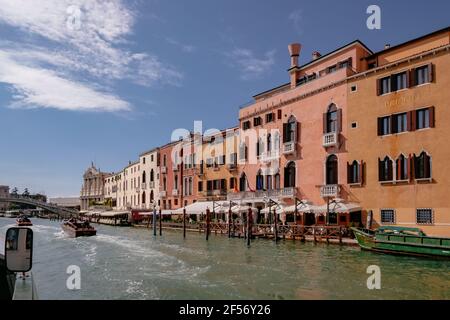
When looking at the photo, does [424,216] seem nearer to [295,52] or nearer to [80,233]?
[295,52]

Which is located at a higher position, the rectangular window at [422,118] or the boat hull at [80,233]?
the rectangular window at [422,118]

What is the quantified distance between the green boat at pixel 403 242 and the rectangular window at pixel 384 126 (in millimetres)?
6423

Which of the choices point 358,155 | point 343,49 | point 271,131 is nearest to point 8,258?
point 358,155

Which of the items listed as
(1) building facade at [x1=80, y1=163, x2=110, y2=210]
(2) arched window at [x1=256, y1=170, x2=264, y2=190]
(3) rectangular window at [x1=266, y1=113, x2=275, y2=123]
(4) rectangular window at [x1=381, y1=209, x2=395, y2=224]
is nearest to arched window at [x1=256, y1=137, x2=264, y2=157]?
(2) arched window at [x1=256, y1=170, x2=264, y2=190]

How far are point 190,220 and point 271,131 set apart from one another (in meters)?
16.2

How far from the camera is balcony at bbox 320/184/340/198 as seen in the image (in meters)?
28.2

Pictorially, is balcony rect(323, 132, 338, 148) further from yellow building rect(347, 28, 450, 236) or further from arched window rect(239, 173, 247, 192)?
arched window rect(239, 173, 247, 192)

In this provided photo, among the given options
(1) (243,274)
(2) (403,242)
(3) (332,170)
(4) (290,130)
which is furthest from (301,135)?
(1) (243,274)

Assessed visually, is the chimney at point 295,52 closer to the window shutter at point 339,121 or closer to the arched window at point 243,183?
the window shutter at point 339,121

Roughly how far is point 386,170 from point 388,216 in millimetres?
2970

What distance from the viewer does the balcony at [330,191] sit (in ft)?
92.5

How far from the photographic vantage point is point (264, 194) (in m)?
35.1

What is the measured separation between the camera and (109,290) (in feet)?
44.8

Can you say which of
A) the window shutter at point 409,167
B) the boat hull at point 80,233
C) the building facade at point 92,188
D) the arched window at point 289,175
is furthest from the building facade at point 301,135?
the building facade at point 92,188
